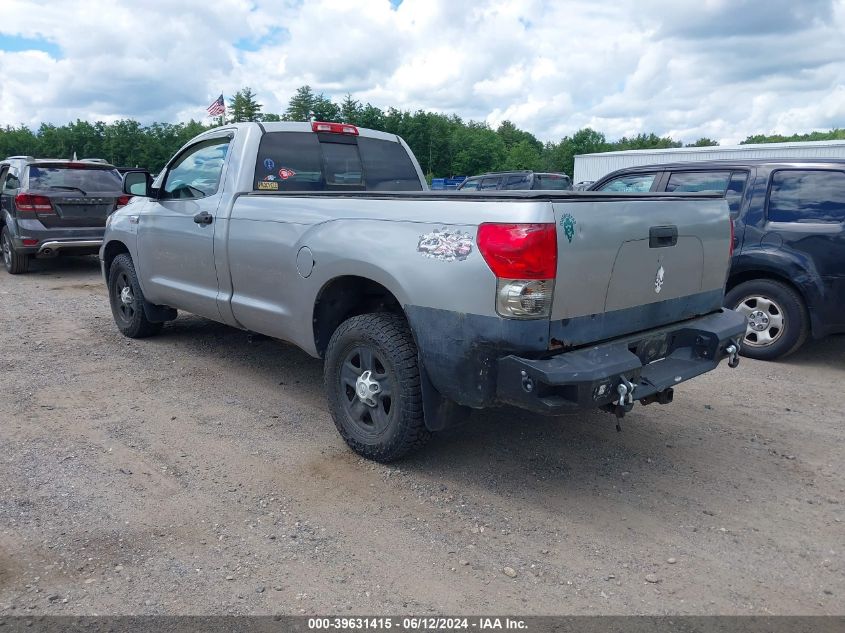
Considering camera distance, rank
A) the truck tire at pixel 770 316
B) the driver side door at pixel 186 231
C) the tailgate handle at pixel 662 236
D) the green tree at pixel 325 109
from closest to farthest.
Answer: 1. the tailgate handle at pixel 662 236
2. the driver side door at pixel 186 231
3. the truck tire at pixel 770 316
4. the green tree at pixel 325 109

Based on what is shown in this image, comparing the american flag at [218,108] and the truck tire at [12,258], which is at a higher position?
the american flag at [218,108]

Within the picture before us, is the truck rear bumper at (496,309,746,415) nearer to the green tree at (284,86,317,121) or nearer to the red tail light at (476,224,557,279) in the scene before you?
the red tail light at (476,224,557,279)

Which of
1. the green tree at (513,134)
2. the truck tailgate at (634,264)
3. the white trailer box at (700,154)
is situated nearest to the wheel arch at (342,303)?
the truck tailgate at (634,264)

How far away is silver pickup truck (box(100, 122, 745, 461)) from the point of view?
3.21 m

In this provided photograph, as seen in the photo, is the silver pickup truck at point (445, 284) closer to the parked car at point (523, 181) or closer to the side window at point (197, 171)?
the side window at point (197, 171)

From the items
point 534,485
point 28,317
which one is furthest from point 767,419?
point 28,317

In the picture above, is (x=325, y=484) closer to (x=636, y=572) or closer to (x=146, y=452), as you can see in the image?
(x=146, y=452)

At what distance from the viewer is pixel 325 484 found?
153 inches

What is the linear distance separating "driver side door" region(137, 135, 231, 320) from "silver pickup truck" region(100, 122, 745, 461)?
2cm

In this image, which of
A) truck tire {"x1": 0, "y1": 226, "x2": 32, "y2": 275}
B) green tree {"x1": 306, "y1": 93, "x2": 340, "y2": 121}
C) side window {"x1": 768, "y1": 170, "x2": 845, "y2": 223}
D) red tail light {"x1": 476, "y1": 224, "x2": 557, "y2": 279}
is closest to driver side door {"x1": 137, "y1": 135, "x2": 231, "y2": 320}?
red tail light {"x1": 476, "y1": 224, "x2": 557, "y2": 279}

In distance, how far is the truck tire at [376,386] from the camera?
12.3ft

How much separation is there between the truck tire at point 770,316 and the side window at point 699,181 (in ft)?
3.39

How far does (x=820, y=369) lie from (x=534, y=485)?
3847 millimetres

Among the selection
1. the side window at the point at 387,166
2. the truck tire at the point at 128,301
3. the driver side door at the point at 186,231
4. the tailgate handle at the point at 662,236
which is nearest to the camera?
the tailgate handle at the point at 662,236
